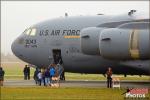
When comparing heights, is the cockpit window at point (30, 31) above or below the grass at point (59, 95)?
above

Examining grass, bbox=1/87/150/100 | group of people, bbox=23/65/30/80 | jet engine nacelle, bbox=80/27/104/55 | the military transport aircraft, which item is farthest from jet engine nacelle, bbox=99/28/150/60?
group of people, bbox=23/65/30/80

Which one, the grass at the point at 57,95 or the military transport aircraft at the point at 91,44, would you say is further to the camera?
the military transport aircraft at the point at 91,44

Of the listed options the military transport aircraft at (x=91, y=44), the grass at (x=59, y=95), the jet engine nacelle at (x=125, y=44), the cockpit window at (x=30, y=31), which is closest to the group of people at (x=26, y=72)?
the military transport aircraft at (x=91, y=44)

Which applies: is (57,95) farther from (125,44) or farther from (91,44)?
(91,44)

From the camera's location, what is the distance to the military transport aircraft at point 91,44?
96.1 feet

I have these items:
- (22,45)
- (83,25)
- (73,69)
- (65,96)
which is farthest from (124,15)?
(65,96)

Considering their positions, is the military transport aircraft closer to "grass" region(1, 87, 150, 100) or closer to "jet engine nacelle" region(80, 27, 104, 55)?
"jet engine nacelle" region(80, 27, 104, 55)

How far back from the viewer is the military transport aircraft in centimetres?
2928

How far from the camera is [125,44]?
29.2 meters

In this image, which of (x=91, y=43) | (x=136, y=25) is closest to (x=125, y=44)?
(x=136, y=25)

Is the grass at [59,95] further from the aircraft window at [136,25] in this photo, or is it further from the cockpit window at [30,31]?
the cockpit window at [30,31]

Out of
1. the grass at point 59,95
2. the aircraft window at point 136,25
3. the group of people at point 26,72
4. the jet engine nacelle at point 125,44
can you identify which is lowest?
the grass at point 59,95

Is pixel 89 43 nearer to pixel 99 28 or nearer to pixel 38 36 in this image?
pixel 99 28

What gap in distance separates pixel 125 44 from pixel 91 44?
324 centimetres
